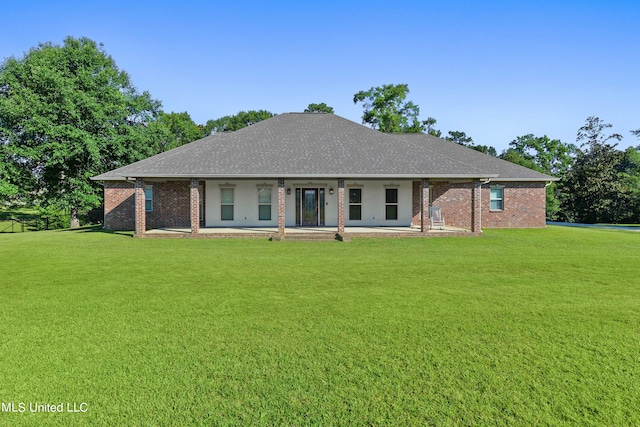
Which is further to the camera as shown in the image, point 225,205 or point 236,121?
point 236,121

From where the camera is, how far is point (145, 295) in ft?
21.1

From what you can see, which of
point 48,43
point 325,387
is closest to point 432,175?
point 325,387

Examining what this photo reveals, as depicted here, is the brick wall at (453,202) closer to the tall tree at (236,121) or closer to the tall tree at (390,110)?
the tall tree at (390,110)

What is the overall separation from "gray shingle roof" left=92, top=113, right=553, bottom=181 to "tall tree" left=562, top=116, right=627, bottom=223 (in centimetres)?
1358

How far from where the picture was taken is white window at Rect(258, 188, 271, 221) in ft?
63.6

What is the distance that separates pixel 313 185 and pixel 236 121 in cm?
3553

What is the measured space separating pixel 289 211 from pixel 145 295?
1327 centimetres

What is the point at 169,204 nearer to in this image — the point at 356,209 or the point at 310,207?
the point at 310,207

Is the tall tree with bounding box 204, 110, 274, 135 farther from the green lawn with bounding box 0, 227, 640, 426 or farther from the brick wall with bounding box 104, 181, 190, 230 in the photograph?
the green lawn with bounding box 0, 227, 640, 426

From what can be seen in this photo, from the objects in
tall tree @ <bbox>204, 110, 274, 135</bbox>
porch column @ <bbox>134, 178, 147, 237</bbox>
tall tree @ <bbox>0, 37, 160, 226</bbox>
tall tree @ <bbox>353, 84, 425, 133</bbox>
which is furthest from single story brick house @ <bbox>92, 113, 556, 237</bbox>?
tall tree @ <bbox>204, 110, 274, 135</bbox>

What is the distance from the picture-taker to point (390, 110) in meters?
39.8

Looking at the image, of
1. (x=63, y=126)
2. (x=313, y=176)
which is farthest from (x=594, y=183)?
(x=63, y=126)

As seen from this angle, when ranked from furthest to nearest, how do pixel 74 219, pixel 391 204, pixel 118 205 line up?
pixel 74 219 → pixel 391 204 → pixel 118 205

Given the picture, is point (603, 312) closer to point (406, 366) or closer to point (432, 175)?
point (406, 366)
